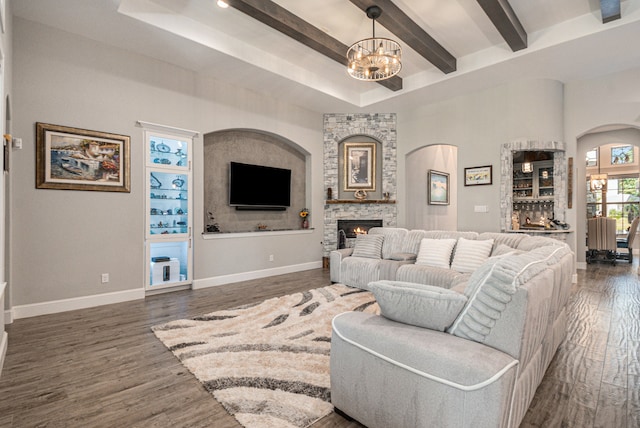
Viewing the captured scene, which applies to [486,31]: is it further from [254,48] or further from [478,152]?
[254,48]

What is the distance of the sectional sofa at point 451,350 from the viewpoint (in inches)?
51.4

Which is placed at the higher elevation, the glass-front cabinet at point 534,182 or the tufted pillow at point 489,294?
the glass-front cabinet at point 534,182

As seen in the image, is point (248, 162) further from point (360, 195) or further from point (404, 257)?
point (404, 257)

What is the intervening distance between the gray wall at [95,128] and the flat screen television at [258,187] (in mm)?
774

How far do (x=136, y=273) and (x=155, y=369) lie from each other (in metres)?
2.41

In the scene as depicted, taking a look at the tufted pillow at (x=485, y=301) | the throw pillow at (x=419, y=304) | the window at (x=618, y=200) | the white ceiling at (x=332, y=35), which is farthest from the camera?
the window at (x=618, y=200)

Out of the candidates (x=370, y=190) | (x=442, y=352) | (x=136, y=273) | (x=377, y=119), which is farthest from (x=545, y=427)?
(x=377, y=119)

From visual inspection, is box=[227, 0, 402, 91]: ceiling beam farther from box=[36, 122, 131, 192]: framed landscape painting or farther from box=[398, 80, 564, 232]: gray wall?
box=[398, 80, 564, 232]: gray wall

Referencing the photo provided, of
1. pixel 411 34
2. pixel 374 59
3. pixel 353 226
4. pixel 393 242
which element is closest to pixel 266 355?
pixel 393 242

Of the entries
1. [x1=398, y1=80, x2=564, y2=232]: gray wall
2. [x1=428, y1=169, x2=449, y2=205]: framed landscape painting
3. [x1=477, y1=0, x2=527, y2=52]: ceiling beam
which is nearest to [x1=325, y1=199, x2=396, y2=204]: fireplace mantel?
[x1=398, y1=80, x2=564, y2=232]: gray wall

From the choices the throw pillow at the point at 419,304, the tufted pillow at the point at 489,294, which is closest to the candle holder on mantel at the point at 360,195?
the throw pillow at the point at 419,304

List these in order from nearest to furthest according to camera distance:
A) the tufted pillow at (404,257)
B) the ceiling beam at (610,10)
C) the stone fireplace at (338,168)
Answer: the ceiling beam at (610,10) → the tufted pillow at (404,257) → the stone fireplace at (338,168)

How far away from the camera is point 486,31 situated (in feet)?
14.9

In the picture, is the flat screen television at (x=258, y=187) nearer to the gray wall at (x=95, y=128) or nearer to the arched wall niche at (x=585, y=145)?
the gray wall at (x=95, y=128)
